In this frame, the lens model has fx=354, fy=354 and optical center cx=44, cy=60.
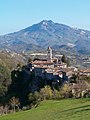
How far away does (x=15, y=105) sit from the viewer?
53969 millimetres

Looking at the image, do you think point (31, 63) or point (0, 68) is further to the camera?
point (0, 68)

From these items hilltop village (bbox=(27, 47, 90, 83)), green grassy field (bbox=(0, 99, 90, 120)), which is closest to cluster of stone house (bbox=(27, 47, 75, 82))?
hilltop village (bbox=(27, 47, 90, 83))

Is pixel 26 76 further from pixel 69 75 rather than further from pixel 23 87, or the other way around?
pixel 69 75

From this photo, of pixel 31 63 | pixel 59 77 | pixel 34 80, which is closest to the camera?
pixel 59 77

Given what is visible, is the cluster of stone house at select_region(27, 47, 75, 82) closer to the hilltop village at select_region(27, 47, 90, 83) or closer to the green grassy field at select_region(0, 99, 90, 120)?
the hilltop village at select_region(27, 47, 90, 83)

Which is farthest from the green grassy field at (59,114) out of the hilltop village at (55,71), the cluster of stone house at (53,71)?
the cluster of stone house at (53,71)

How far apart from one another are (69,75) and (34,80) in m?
8.62

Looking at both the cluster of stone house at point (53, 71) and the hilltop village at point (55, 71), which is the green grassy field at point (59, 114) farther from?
the cluster of stone house at point (53, 71)

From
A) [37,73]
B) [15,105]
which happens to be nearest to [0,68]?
[37,73]

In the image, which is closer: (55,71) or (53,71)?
(53,71)

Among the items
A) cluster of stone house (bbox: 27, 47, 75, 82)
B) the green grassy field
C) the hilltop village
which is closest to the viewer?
the green grassy field

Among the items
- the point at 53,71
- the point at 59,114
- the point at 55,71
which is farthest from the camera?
the point at 55,71

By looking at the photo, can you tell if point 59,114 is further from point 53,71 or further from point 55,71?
point 55,71

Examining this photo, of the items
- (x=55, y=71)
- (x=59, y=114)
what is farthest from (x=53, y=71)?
(x=59, y=114)
